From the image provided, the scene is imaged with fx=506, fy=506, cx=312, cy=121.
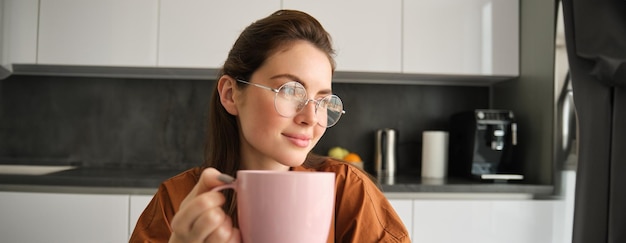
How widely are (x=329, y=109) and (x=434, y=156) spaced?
163cm

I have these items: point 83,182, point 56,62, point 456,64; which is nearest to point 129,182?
point 83,182

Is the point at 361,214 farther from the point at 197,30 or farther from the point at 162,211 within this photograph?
the point at 197,30

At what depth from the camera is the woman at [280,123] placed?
2.67ft

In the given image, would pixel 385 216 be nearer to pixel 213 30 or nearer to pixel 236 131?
pixel 236 131

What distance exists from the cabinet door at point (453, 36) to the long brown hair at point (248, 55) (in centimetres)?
145

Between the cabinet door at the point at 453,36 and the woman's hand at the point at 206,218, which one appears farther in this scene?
the cabinet door at the point at 453,36

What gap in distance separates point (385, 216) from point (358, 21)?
1.53 meters

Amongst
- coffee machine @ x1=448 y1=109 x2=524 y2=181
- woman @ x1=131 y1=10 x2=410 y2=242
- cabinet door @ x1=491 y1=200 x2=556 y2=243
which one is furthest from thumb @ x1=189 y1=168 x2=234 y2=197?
coffee machine @ x1=448 y1=109 x2=524 y2=181

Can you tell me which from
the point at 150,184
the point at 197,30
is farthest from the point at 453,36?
the point at 150,184

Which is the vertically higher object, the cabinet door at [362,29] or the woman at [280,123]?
the cabinet door at [362,29]

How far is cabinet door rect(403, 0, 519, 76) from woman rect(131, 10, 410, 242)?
1410 mm

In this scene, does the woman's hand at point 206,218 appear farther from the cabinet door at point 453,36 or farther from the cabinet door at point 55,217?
the cabinet door at point 453,36

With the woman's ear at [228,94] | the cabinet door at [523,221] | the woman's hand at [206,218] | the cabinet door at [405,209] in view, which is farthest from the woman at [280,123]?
the cabinet door at [523,221]

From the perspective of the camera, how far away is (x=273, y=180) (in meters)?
0.53
